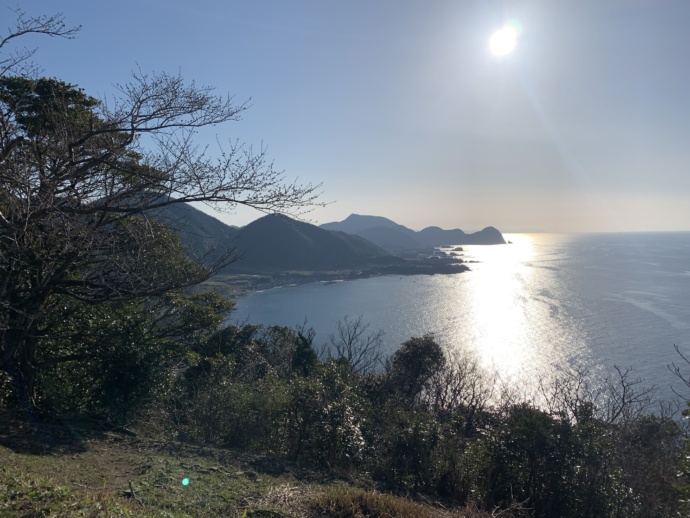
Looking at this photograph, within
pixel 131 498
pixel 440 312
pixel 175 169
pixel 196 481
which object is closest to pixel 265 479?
pixel 196 481

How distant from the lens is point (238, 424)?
6652 millimetres

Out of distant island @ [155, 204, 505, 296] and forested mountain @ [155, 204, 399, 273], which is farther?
forested mountain @ [155, 204, 399, 273]

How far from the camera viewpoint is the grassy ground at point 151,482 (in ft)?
10.2

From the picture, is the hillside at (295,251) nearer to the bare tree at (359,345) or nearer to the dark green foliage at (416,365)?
the bare tree at (359,345)

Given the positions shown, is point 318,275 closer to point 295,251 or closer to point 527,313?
point 295,251

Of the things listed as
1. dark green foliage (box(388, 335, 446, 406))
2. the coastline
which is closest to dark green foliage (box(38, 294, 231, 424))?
dark green foliage (box(388, 335, 446, 406))

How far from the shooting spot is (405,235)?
13888 centimetres

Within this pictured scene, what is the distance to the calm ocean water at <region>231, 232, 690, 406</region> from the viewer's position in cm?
2441

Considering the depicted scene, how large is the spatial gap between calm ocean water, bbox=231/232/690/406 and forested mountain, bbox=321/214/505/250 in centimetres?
6336

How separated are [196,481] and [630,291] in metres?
49.1

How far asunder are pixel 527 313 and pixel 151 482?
36.2m

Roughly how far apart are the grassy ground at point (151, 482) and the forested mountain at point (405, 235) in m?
110

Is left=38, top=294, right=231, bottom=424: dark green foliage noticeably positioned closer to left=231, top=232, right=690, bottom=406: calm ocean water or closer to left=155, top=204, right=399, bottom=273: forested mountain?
left=231, top=232, right=690, bottom=406: calm ocean water

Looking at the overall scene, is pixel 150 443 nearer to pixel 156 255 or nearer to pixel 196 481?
pixel 196 481
